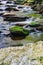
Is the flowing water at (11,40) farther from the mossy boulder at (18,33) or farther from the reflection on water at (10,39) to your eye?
the mossy boulder at (18,33)

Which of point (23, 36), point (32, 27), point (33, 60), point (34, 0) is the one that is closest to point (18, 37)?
point (23, 36)

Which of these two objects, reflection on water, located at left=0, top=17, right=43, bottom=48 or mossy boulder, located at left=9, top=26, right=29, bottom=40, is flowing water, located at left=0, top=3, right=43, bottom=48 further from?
mossy boulder, located at left=9, top=26, right=29, bottom=40

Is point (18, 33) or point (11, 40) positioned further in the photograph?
point (18, 33)

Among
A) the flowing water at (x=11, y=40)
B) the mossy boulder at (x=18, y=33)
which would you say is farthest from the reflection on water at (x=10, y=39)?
the mossy boulder at (x=18, y=33)

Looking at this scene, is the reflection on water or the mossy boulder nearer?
the reflection on water

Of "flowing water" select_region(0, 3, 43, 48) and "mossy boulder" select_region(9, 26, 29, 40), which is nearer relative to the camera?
"flowing water" select_region(0, 3, 43, 48)

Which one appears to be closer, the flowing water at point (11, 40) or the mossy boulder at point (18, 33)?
the flowing water at point (11, 40)

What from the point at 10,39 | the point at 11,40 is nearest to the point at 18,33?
the point at 10,39

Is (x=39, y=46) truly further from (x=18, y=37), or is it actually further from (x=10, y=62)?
(x=18, y=37)

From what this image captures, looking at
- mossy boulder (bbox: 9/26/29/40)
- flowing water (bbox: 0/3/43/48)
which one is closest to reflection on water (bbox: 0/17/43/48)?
flowing water (bbox: 0/3/43/48)

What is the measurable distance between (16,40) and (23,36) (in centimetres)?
109

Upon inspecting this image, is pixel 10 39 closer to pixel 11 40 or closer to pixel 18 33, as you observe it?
pixel 11 40

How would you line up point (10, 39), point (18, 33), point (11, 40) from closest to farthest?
point (11, 40)
point (10, 39)
point (18, 33)

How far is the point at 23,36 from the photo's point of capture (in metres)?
15.9
